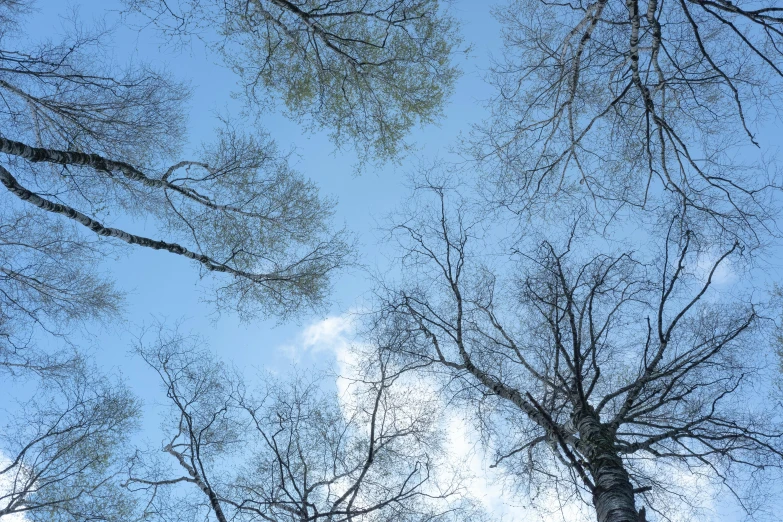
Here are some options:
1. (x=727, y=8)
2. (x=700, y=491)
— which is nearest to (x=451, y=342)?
(x=700, y=491)

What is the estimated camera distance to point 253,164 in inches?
370

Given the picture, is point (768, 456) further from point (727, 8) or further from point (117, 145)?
point (117, 145)

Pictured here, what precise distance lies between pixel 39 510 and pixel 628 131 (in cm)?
1083

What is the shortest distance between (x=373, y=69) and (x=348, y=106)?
0.66 m

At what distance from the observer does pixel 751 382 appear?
682cm

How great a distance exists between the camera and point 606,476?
196 inches

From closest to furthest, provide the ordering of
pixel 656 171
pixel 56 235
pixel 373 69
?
pixel 656 171 → pixel 373 69 → pixel 56 235

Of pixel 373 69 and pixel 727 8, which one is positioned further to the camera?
pixel 373 69

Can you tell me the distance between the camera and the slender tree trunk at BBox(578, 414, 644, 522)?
4.58m

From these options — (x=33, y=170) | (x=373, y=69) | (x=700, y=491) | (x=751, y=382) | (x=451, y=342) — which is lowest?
(x=700, y=491)

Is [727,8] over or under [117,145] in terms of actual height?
under

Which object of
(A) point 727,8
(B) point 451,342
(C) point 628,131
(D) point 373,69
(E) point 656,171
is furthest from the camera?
(B) point 451,342

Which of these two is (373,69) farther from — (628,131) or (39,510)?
(39,510)

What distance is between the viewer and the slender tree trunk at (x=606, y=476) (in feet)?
15.0
